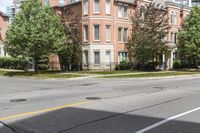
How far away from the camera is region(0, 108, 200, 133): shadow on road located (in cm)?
698

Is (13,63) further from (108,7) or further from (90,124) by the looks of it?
(90,124)

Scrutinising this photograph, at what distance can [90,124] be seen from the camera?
7562 millimetres

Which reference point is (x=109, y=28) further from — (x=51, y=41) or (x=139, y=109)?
(x=139, y=109)

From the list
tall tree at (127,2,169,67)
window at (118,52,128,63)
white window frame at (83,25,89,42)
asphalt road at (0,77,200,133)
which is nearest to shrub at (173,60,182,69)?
tall tree at (127,2,169,67)

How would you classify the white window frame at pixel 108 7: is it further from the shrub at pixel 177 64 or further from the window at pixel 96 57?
the shrub at pixel 177 64

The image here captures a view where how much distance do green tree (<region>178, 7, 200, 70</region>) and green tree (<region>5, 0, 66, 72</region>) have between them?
17.4 meters

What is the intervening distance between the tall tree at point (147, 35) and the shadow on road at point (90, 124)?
90.4 feet

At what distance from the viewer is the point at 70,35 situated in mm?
35500

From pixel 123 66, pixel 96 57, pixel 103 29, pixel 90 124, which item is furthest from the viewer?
pixel 123 66

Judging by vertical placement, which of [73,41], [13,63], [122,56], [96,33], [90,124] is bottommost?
[90,124]

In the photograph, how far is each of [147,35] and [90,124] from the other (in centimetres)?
2921

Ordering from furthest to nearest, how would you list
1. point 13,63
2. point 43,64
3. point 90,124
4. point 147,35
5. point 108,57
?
point 13,63 < point 43,64 < point 108,57 < point 147,35 < point 90,124

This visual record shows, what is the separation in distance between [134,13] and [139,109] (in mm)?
30381

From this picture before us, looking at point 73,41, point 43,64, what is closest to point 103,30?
point 73,41
